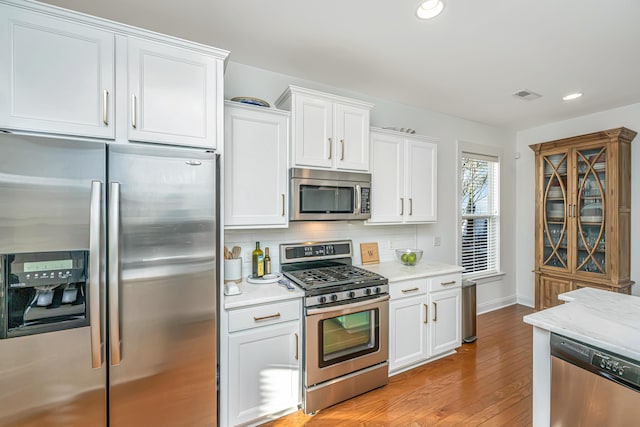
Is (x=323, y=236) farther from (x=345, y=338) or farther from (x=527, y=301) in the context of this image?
(x=527, y=301)

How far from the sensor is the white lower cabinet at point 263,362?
6.16 feet

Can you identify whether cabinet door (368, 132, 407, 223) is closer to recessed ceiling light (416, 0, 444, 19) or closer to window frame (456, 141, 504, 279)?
recessed ceiling light (416, 0, 444, 19)

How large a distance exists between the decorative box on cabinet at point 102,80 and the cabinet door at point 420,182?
2.03m

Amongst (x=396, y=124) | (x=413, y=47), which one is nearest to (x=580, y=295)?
(x=413, y=47)

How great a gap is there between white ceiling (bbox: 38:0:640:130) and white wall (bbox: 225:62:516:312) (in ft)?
0.50

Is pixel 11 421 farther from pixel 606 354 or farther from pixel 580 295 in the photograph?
pixel 580 295

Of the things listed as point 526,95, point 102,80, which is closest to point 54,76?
point 102,80

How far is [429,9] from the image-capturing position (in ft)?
5.93

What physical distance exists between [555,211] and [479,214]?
943 millimetres

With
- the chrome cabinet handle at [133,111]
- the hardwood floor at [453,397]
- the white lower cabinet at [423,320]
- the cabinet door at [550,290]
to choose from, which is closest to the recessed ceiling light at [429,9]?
the chrome cabinet handle at [133,111]

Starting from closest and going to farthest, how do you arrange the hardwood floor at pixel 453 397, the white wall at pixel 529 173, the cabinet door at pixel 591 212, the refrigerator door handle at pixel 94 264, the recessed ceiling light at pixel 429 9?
1. the refrigerator door handle at pixel 94 264
2. the recessed ceiling light at pixel 429 9
3. the hardwood floor at pixel 453 397
4. the cabinet door at pixel 591 212
5. the white wall at pixel 529 173

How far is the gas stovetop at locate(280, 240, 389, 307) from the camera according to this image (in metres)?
2.13

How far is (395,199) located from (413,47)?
1.37 metres

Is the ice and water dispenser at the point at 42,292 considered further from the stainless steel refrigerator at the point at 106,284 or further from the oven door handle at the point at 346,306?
the oven door handle at the point at 346,306
